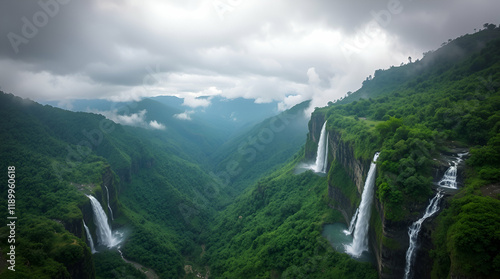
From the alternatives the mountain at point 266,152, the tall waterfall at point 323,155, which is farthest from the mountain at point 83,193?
the tall waterfall at point 323,155

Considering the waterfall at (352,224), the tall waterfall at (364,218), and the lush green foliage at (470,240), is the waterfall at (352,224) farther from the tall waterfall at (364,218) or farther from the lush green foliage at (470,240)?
the lush green foliage at (470,240)

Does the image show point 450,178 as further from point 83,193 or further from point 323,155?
point 83,193

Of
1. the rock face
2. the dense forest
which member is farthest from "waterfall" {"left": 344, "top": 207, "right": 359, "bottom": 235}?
the dense forest

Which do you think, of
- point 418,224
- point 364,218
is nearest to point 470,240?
point 418,224

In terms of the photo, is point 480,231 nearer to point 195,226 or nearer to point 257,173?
point 195,226

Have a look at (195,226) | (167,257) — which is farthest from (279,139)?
(167,257)
